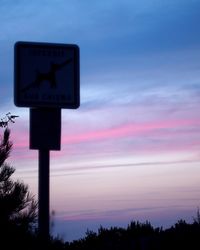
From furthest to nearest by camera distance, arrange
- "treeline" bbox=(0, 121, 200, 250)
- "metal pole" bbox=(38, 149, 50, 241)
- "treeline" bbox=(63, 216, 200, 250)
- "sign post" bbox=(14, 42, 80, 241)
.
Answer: "treeline" bbox=(63, 216, 200, 250)
"treeline" bbox=(0, 121, 200, 250)
"sign post" bbox=(14, 42, 80, 241)
"metal pole" bbox=(38, 149, 50, 241)

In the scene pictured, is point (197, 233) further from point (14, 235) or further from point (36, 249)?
point (36, 249)

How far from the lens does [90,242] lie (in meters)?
10.9

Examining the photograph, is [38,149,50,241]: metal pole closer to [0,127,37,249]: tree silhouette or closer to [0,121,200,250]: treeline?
[0,121,200,250]: treeline

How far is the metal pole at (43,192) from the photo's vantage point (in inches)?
200

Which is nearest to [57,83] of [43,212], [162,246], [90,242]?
[43,212]

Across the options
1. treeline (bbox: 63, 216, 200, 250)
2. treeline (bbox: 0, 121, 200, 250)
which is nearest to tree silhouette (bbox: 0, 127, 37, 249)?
treeline (bbox: 0, 121, 200, 250)

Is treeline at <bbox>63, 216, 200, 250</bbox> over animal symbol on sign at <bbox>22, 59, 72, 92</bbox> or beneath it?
beneath

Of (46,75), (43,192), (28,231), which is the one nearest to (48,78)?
(46,75)

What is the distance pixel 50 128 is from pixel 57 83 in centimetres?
39

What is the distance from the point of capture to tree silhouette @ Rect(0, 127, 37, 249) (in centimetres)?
738

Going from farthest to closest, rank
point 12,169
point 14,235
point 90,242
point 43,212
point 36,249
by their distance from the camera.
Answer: point 90,242 < point 12,169 < point 14,235 < point 36,249 < point 43,212

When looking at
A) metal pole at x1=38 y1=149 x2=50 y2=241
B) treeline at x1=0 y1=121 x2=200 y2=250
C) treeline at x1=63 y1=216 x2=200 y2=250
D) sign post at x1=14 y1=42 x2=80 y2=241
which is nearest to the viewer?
metal pole at x1=38 y1=149 x2=50 y2=241

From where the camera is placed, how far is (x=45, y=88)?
17.2ft

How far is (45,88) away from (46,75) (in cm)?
13
